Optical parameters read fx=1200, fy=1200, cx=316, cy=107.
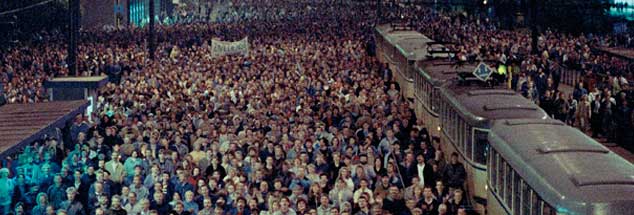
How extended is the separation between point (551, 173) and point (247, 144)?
7.16 metres

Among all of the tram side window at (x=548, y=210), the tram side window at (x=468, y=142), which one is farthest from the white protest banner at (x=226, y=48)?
the tram side window at (x=548, y=210)

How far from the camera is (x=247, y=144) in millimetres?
18531

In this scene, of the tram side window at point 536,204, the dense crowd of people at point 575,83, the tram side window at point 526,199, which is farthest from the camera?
the dense crowd of people at point 575,83

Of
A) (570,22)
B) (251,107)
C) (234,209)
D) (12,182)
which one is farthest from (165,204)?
(570,22)

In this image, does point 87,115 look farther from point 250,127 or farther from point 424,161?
point 424,161

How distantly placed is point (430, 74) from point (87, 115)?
7.04 metres

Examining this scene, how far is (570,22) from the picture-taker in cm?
6366

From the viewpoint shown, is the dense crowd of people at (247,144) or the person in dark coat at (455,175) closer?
the dense crowd of people at (247,144)

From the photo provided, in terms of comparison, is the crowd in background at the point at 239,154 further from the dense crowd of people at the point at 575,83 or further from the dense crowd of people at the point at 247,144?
the dense crowd of people at the point at 575,83

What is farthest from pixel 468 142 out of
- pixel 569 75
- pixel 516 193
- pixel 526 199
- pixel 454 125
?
pixel 569 75

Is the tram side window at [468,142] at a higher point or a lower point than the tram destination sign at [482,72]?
lower

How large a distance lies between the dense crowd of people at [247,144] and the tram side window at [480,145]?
44 cm

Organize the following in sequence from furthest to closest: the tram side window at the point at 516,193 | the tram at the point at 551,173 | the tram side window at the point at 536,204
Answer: the tram side window at the point at 516,193, the tram side window at the point at 536,204, the tram at the point at 551,173

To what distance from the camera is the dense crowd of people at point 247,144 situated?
14648mm
